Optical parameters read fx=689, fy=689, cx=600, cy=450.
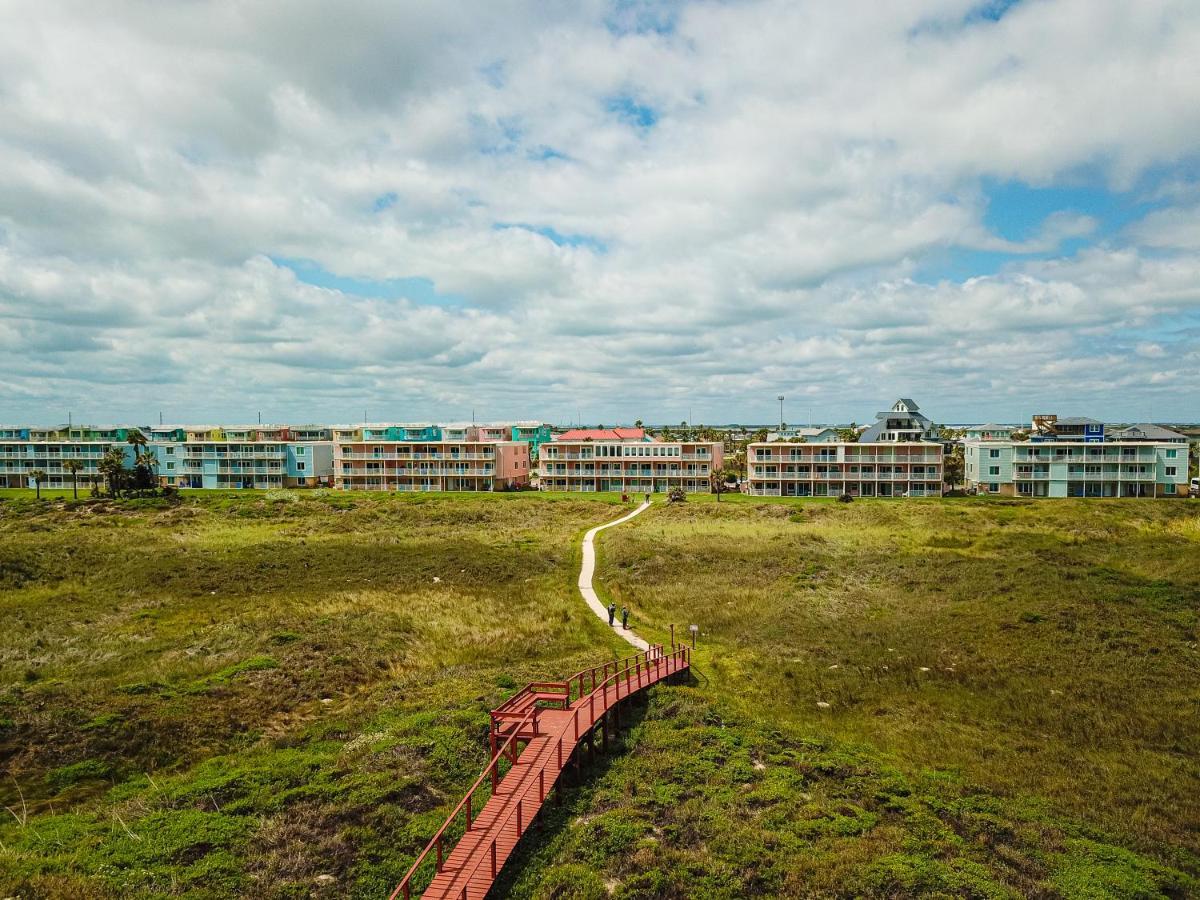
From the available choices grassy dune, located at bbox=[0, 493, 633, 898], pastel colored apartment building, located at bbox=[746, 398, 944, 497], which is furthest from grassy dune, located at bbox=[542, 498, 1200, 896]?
pastel colored apartment building, located at bbox=[746, 398, 944, 497]

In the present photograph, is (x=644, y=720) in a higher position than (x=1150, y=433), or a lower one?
lower

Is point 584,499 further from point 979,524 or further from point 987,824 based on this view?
point 987,824

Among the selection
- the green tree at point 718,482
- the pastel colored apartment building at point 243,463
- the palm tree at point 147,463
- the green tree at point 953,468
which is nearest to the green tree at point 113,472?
the palm tree at point 147,463

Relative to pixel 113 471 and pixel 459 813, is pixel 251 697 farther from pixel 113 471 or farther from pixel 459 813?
pixel 113 471

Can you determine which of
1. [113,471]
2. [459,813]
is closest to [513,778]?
[459,813]

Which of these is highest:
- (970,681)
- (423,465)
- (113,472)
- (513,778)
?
(113,472)

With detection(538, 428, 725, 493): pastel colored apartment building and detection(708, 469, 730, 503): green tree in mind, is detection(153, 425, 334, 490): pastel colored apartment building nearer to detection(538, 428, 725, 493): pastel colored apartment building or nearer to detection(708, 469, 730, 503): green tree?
detection(538, 428, 725, 493): pastel colored apartment building

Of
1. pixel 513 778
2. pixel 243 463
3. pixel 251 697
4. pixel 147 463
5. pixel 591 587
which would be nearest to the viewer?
pixel 513 778
